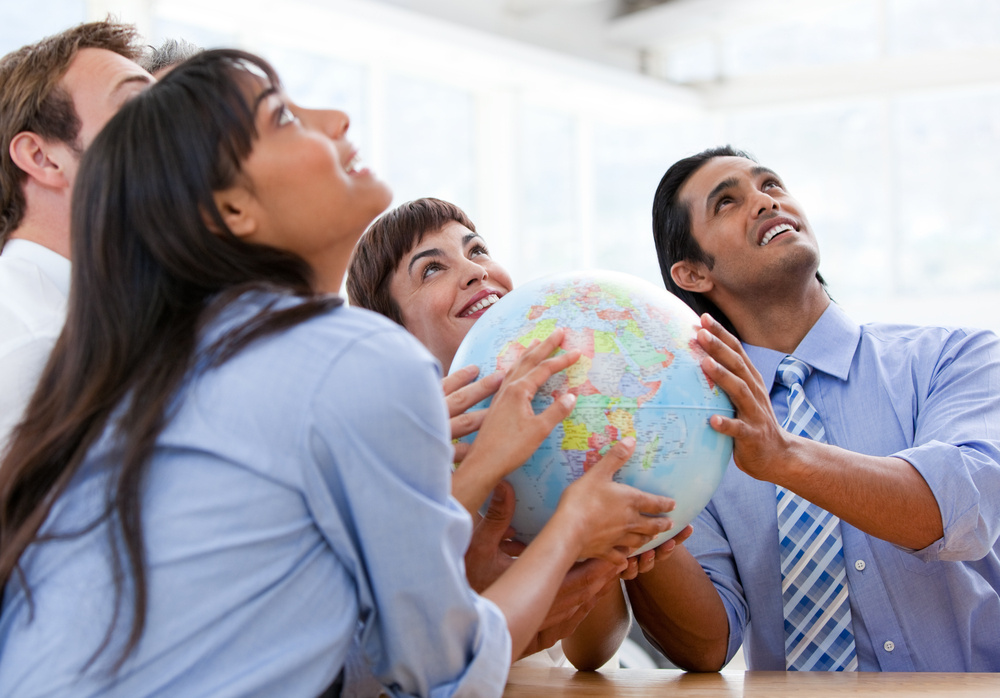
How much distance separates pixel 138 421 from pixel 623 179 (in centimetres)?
937

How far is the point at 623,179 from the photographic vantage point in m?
10.2

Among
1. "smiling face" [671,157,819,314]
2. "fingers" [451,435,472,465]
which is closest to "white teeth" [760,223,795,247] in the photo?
"smiling face" [671,157,819,314]

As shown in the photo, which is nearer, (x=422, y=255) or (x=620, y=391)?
(x=620, y=391)

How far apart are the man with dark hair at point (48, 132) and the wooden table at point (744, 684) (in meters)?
1.36

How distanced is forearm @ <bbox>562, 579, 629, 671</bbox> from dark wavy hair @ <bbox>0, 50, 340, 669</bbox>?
1.26 meters

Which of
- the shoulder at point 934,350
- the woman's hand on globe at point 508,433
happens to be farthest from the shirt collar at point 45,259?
the shoulder at point 934,350

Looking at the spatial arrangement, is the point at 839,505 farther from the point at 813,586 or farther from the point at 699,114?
the point at 699,114

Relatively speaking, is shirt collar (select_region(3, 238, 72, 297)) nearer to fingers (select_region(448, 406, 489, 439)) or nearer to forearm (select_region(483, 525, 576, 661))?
fingers (select_region(448, 406, 489, 439))

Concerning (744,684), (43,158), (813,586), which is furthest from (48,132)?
(813,586)

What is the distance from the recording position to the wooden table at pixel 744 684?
1806 millimetres

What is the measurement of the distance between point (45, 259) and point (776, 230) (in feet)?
6.57

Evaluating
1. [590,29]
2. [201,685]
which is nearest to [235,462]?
[201,685]

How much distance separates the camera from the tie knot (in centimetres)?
263

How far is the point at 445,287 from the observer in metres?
2.55
